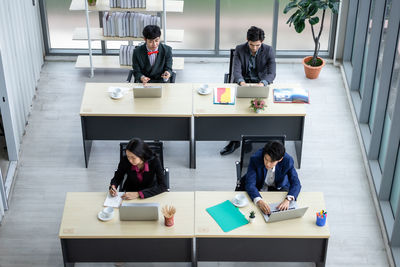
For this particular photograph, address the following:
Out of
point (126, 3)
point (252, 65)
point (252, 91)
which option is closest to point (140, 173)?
point (252, 91)

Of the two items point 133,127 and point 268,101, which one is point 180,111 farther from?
point 268,101

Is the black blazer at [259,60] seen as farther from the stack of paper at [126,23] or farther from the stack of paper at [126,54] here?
the stack of paper at [126,54]

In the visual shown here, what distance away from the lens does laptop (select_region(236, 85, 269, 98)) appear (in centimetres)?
704

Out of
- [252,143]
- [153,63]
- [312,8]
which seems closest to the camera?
[252,143]

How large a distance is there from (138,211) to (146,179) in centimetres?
61

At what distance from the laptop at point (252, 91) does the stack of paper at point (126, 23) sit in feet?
6.84

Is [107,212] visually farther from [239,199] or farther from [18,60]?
[18,60]

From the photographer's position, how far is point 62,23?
10227 millimetres

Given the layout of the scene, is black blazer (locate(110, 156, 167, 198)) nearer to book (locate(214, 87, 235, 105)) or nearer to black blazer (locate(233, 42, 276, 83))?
book (locate(214, 87, 235, 105))

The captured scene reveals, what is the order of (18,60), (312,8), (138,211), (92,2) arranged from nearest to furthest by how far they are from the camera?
(138,211) → (18,60) → (312,8) → (92,2)

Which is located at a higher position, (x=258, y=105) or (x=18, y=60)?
(x=18, y=60)

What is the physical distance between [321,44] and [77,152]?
14.9 ft

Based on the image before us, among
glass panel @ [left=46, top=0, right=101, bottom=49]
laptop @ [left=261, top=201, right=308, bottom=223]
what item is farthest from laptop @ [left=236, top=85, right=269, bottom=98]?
glass panel @ [left=46, top=0, right=101, bottom=49]

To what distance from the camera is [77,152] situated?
7590 mm
